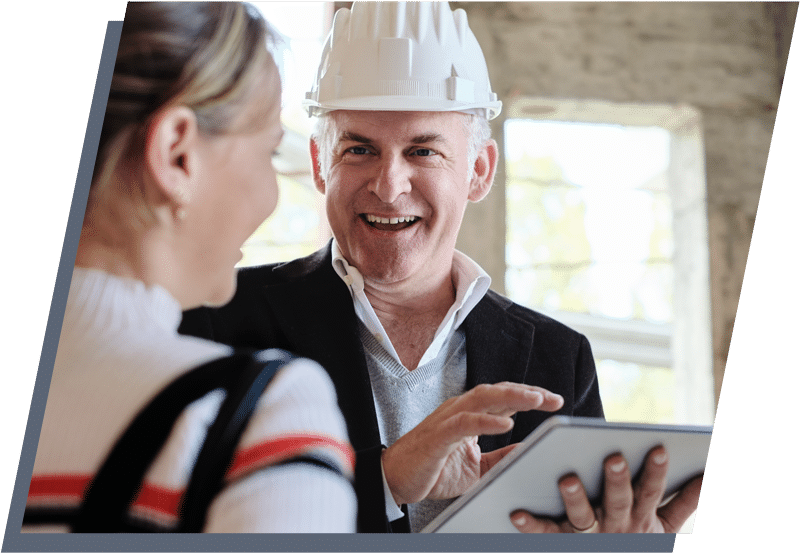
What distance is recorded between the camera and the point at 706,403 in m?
2.07

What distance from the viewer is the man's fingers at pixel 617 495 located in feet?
5.79

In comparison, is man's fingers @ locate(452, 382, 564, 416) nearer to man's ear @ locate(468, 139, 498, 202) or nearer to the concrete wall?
man's ear @ locate(468, 139, 498, 202)

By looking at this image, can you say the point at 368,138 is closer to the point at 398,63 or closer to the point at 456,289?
the point at 398,63

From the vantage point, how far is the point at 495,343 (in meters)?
1.91

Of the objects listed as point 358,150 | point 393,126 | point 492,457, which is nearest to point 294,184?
point 358,150

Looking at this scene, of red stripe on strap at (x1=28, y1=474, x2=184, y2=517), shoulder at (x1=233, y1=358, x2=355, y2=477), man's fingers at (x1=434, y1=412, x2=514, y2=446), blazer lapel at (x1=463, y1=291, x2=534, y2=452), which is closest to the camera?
shoulder at (x1=233, y1=358, x2=355, y2=477)

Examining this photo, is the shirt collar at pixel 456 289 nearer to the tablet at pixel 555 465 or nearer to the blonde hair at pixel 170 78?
the tablet at pixel 555 465

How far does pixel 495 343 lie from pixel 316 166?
63 cm

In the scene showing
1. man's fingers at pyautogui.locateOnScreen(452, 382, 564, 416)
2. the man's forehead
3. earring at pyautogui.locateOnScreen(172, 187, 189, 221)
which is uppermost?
the man's forehead

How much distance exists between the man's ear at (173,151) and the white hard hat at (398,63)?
1.04 ft

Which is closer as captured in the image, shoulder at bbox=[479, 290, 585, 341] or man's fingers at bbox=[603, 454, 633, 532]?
man's fingers at bbox=[603, 454, 633, 532]

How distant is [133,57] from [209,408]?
2.85 ft

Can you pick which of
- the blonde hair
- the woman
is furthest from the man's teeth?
the blonde hair

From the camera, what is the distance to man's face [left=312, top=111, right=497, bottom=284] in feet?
5.92
